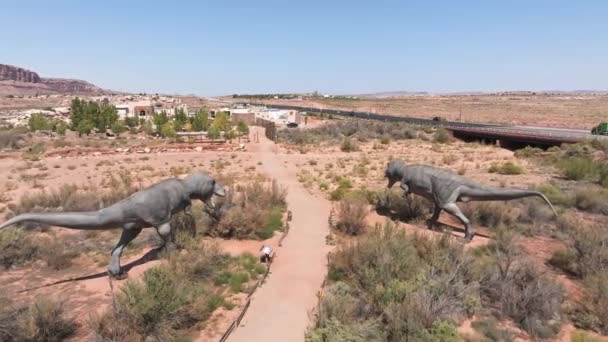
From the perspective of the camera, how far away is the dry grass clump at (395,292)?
597 cm

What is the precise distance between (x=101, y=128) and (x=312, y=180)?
44.0 meters

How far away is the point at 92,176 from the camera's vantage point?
889 inches

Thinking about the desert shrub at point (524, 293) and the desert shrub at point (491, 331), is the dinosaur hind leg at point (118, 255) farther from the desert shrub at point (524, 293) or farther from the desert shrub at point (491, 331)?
the desert shrub at point (524, 293)

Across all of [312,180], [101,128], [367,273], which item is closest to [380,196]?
[312,180]

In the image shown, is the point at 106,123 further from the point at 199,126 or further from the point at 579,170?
the point at 579,170

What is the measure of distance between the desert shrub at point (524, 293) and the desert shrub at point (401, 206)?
4.35 metres

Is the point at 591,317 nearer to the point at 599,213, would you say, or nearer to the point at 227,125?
the point at 599,213

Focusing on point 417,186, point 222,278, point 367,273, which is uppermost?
point 417,186

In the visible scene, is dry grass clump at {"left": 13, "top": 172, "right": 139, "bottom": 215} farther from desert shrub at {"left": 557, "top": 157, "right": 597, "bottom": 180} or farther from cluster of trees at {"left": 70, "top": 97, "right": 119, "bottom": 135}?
cluster of trees at {"left": 70, "top": 97, "right": 119, "bottom": 135}

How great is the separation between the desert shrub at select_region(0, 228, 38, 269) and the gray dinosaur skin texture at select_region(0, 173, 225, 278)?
272cm

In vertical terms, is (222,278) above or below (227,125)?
below

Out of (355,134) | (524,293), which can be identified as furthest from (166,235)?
(355,134)

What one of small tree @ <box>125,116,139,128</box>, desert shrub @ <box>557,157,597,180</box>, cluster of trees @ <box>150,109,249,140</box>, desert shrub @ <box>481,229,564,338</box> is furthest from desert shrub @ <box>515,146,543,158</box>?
small tree @ <box>125,116,139,128</box>

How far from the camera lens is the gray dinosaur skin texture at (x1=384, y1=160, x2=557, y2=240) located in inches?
411
